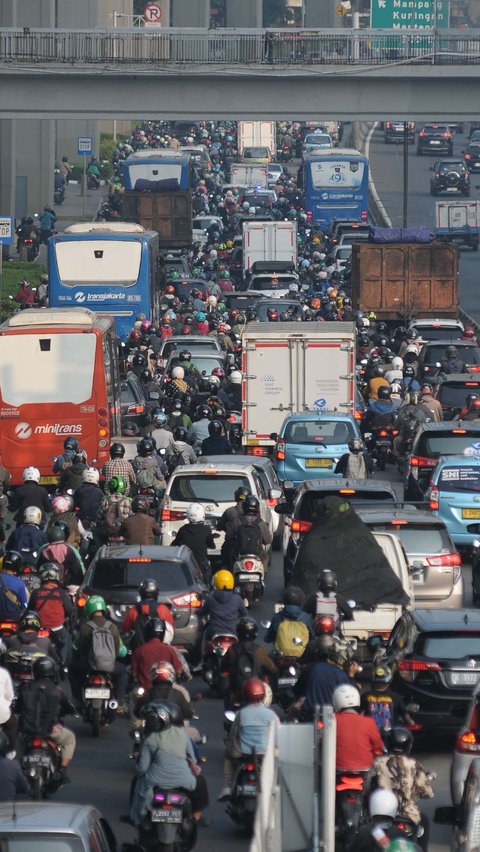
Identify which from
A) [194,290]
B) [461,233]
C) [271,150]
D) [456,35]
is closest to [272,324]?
[194,290]

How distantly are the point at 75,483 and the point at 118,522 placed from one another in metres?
2.98

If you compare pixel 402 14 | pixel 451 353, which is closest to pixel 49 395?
pixel 451 353

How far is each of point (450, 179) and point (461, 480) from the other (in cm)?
6464

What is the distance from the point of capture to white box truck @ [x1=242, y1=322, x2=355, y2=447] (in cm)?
3284

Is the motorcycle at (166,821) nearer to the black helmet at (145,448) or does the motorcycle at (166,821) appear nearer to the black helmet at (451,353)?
the black helmet at (145,448)

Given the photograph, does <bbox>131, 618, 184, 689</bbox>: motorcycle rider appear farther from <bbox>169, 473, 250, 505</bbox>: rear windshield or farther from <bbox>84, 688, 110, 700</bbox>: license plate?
<bbox>169, 473, 250, 505</bbox>: rear windshield

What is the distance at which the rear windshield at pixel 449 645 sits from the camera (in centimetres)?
1584

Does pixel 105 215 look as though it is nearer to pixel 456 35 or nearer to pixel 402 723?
pixel 456 35

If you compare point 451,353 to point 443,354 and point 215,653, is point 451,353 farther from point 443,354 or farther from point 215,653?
point 215,653

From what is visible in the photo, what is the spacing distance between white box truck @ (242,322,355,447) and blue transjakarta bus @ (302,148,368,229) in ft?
136

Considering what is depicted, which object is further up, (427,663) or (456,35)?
(456,35)

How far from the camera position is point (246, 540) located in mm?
21422

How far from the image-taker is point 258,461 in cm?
2584

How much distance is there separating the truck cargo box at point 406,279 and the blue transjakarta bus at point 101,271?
6.85m
